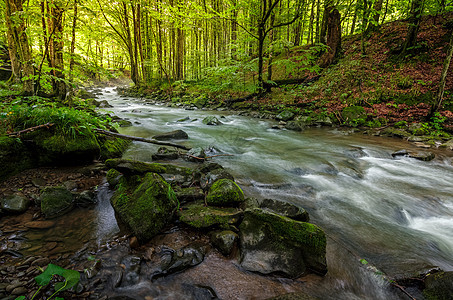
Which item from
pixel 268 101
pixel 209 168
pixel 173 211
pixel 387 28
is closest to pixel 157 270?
pixel 173 211

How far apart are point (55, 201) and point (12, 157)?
1501mm

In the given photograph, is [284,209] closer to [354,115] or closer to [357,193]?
[357,193]

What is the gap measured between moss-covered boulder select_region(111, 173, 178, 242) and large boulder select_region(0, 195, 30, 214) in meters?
1.22

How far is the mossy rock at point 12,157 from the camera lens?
343cm

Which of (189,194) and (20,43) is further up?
(20,43)

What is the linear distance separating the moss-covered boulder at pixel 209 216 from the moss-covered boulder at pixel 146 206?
235mm

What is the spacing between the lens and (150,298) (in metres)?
1.93

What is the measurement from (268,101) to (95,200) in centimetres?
1253

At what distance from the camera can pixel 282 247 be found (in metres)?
2.37

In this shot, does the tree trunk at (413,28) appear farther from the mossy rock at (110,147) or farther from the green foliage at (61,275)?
the green foliage at (61,275)

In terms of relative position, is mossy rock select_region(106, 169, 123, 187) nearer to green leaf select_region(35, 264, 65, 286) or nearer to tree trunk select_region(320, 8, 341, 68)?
green leaf select_region(35, 264, 65, 286)

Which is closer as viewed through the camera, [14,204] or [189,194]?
[14,204]

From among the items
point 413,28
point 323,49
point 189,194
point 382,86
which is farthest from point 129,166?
point 323,49

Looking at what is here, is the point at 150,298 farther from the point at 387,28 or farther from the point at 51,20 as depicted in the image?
the point at 387,28
